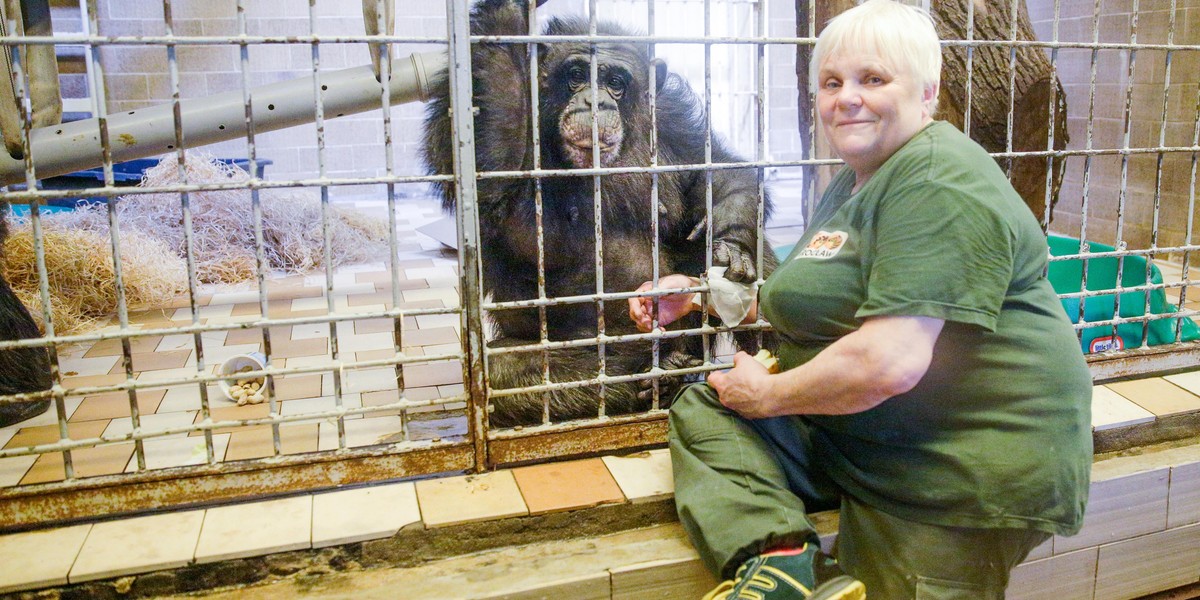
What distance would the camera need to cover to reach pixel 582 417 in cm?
271

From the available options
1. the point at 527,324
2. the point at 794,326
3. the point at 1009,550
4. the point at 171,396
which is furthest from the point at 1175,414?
the point at 171,396

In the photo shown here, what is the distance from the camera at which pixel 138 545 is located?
80.4 inches

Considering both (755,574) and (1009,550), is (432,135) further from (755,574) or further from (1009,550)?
(1009,550)

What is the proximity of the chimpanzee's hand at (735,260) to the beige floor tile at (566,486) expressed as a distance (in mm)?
684

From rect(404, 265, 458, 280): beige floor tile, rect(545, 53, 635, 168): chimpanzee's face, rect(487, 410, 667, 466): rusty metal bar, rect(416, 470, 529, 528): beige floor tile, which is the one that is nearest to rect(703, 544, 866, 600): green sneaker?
rect(416, 470, 529, 528): beige floor tile

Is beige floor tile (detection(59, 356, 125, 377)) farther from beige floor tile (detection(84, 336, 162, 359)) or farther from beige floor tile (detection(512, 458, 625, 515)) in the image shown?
beige floor tile (detection(512, 458, 625, 515))

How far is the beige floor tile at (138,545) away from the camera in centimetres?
196

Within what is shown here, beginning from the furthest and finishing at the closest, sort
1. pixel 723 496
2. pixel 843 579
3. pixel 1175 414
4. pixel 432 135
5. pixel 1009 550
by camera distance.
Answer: pixel 432 135
pixel 1175 414
pixel 723 496
pixel 1009 550
pixel 843 579

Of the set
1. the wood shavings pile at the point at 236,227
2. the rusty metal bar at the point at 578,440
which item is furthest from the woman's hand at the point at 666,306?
the wood shavings pile at the point at 236,227

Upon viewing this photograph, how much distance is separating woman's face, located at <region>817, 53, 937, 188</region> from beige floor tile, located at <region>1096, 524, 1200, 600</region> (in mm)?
1429

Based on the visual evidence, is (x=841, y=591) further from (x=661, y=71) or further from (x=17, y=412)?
(x=17, y=412)

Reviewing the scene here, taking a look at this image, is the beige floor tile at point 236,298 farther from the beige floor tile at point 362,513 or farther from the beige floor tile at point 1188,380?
the beige floor tile at point 1188,380

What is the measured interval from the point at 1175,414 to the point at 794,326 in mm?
1577

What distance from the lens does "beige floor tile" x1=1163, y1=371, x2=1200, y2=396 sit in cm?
294
